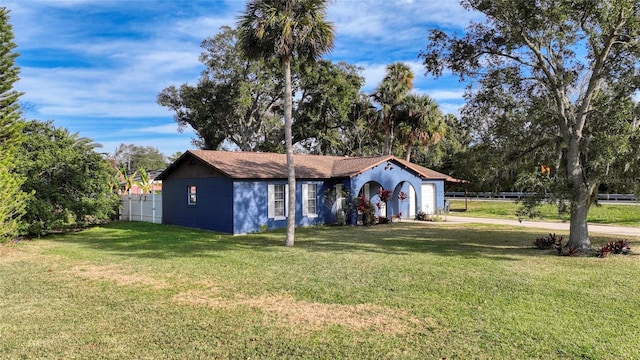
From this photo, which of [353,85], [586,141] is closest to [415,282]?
[586,141]

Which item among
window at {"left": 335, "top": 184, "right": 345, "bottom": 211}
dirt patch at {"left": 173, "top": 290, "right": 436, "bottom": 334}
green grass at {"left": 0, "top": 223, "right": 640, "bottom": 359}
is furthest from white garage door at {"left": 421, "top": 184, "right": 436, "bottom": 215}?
dirt patch at {"left": 173, "top": 290, "right": 436, "bottom": 334}

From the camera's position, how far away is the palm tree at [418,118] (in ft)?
92.5

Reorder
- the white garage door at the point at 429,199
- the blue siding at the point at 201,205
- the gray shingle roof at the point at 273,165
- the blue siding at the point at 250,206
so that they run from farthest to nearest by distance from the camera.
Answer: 1. the white garage door at the point at 429,199
2. the gray shingle roof at the point at 273,165
3. the blue siding at the point at 201,205
4. the blue siding at the point at 250,206

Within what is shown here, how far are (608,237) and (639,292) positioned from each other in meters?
8.74

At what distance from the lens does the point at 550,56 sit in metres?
12.4

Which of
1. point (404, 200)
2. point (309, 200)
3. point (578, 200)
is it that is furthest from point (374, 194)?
point (578, 200)

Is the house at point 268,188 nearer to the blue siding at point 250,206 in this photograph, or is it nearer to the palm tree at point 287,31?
the blue siding at point 250,206

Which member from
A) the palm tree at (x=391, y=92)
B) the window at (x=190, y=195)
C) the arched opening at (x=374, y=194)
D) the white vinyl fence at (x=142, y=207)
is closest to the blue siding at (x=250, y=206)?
the window at (x=190, y=195)

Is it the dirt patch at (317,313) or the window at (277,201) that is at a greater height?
the window at (277,201)

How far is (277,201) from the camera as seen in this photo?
1908cm

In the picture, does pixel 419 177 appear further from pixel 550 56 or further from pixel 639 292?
pixel 639 292

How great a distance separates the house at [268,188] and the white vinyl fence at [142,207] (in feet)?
2.72

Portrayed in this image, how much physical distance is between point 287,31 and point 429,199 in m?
16.6

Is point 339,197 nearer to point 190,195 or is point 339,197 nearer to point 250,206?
point 250,206
